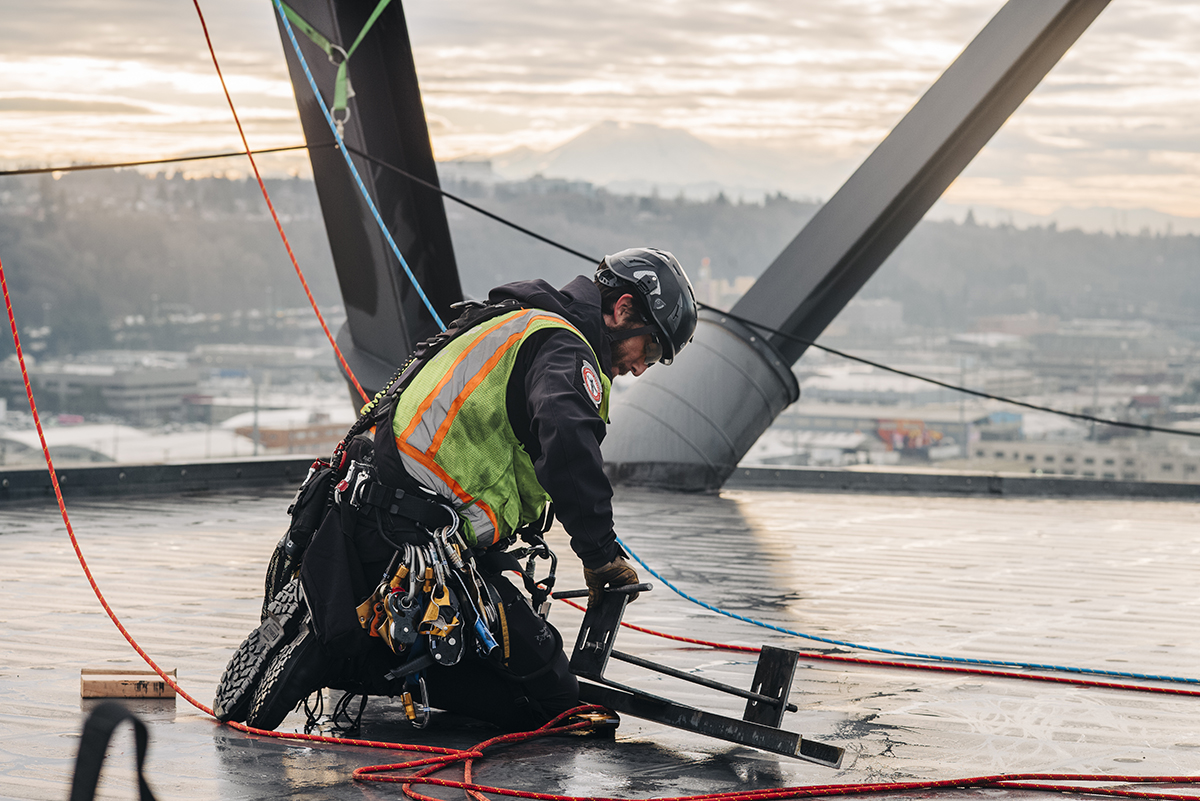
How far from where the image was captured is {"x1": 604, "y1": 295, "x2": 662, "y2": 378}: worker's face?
13.9 feet

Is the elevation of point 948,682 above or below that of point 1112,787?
above

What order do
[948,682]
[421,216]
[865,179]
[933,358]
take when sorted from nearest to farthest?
[948,682]
[421,216]
[865,179]
[933,358]

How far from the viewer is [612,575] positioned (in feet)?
12.8

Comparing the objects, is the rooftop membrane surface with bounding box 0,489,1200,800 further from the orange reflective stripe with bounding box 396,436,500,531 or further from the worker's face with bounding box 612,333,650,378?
the worker's face with bounding box 612,333,650,378

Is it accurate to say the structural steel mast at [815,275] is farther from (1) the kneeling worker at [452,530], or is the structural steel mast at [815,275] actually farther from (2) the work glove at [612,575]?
(2) the work glove at [612,575]

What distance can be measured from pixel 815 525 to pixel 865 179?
341 cm

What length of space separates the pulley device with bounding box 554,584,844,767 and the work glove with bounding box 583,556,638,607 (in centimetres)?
3

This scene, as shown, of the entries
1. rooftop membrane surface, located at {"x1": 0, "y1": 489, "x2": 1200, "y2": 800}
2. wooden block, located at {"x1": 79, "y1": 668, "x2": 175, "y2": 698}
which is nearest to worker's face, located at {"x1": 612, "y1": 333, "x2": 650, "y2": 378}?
rooftop membrane surface, located at {"x1": 0, "y1": 489, "x2": 1200, "y2": 800}

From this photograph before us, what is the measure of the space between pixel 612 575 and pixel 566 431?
0.54 m

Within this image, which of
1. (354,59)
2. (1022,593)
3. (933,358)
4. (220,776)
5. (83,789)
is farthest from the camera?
(933,358)

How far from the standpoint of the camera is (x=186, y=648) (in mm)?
5156

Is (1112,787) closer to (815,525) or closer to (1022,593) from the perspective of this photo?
(1022,593)

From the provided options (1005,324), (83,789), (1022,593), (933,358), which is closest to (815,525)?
(1022,593)

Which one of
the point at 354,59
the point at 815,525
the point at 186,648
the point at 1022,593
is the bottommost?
the point at 186,648
